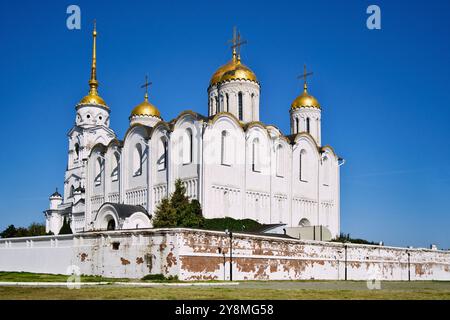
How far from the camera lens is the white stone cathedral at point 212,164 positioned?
142ft

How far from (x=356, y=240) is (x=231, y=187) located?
531 inches

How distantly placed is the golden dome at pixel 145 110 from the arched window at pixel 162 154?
13512mm

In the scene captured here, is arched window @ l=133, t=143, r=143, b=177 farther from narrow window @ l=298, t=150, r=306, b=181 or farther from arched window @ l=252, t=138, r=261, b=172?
narrow window @ l=298, t=150, r=306, b=181

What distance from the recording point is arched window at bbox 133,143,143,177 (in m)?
49.3

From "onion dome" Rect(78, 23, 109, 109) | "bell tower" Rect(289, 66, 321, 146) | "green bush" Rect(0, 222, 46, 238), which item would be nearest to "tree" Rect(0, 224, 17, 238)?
"green bush" Rect(0, 222, 46, 238)

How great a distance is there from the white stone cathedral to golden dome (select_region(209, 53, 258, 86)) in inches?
3.7

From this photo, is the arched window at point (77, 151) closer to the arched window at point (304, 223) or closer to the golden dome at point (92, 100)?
the golden dome at point (92, 100)

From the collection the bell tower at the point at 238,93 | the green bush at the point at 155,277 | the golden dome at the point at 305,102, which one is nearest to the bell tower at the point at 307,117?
the golden dome at the point at 305,102

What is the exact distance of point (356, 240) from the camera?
167 feet

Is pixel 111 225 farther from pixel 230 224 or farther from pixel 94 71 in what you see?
pixel 94 71

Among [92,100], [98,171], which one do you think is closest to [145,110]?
[92,100]

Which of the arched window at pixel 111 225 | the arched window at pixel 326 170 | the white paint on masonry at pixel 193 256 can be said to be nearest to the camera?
the white paint on masonry at pixel 193 256

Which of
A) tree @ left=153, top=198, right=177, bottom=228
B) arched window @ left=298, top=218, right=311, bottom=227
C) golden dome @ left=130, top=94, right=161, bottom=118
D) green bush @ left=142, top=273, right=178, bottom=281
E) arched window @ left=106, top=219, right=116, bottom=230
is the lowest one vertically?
green bush @ left=142, top=273, right=178, bottom=281
